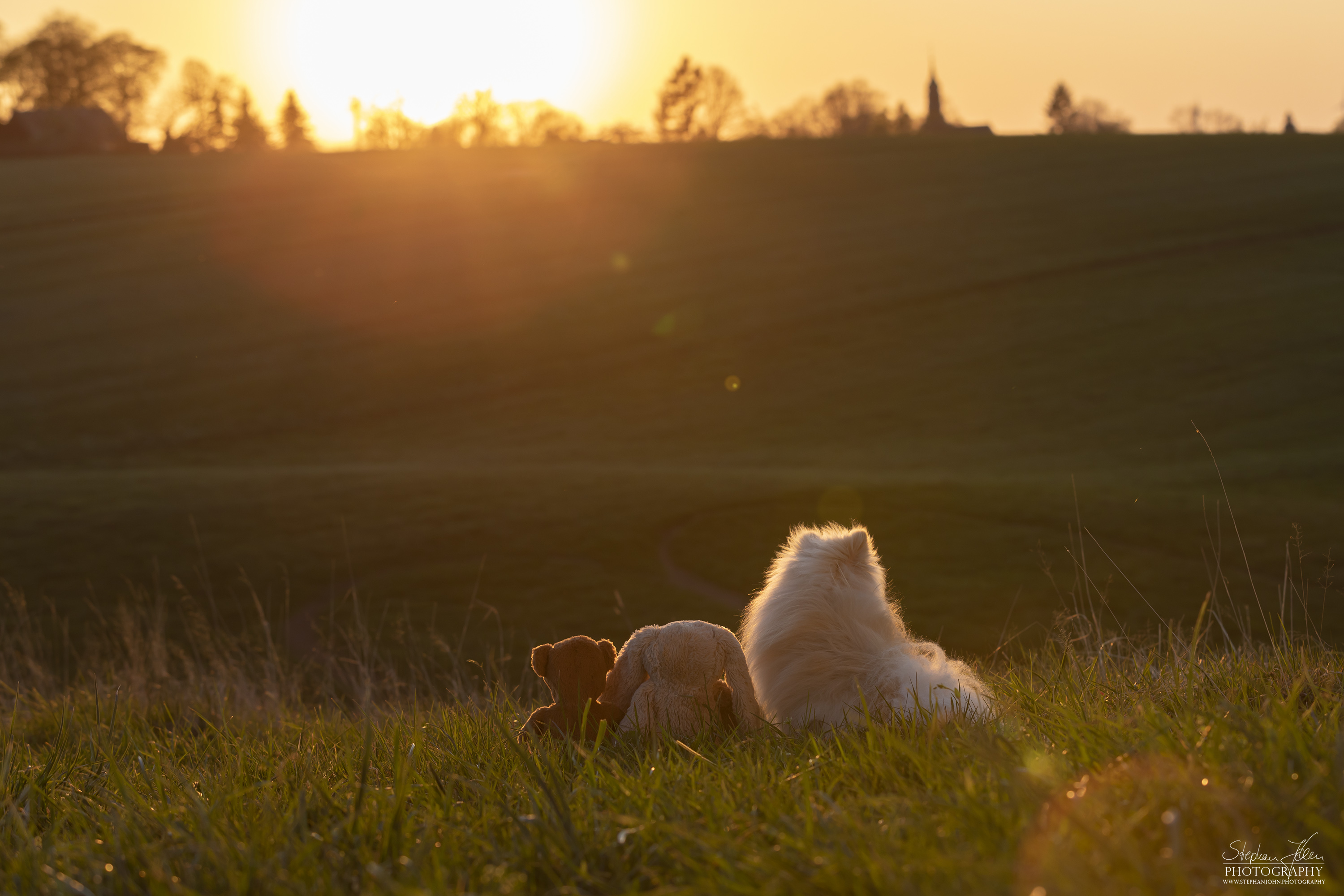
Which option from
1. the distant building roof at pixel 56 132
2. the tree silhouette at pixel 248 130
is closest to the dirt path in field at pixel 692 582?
the distant building roof at pixel 56 132

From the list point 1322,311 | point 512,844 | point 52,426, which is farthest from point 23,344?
point 1322,311

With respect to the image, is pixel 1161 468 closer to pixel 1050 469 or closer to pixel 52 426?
pixel 1050 469

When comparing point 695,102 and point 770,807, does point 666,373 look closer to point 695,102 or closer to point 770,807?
point 770,807

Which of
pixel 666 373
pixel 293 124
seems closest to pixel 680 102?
pixel 293 124

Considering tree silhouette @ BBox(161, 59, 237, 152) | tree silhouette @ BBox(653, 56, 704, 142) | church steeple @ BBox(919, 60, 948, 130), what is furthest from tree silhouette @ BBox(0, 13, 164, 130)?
church steeple @ BBox(919, 60, 948, 130)

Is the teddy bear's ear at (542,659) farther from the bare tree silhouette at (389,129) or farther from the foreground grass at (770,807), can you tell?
the bare tree silhouette at (389,129)

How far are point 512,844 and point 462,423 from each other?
32752 millimetres

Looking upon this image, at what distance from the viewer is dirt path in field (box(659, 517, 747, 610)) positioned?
56.3 ft

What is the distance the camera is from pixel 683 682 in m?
4.30

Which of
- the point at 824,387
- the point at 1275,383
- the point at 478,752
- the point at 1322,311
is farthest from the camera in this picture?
the point at 1322,311

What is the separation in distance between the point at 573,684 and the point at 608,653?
0.84 feet

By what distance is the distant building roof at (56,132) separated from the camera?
91.0 m

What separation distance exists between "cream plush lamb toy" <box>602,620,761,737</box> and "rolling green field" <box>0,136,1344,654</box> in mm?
3610

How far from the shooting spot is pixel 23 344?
42.2m
